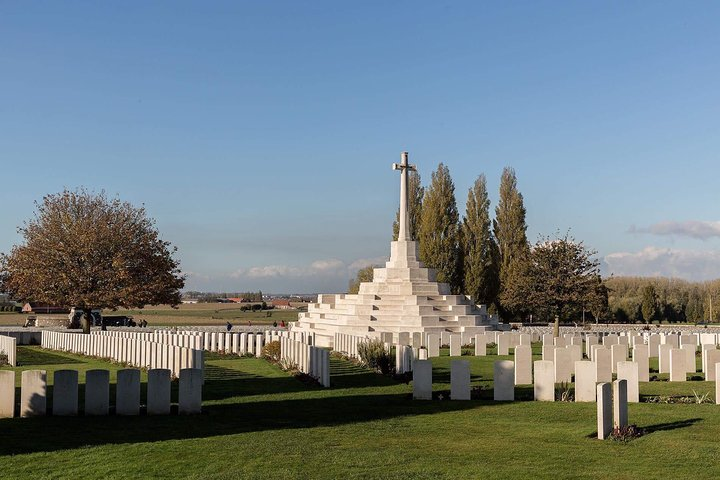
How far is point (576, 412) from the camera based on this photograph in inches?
467

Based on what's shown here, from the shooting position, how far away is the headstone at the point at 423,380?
43.6 ft

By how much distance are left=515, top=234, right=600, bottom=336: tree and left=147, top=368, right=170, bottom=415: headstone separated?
28.9 metres

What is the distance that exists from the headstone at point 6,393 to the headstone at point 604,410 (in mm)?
8219

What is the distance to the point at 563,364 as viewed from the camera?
15.8m

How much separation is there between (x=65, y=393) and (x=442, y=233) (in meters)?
45.4

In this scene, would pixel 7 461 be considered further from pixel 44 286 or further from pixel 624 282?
pixel 624 282

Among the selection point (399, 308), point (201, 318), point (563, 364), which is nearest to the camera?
point (563, 364)

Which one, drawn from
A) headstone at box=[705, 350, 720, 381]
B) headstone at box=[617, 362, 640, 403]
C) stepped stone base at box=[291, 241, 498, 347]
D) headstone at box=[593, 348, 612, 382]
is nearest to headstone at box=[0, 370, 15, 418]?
headstone at box=[617, 362, 640, 403]

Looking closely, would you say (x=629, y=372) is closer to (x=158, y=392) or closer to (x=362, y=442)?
(x=362, y=442)

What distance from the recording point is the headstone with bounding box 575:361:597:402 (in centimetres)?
1277

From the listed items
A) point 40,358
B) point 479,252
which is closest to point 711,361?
point 40,358

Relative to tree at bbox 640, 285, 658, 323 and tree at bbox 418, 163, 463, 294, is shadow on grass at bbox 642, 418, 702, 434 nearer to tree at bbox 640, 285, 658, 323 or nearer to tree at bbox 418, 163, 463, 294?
tree at bbox 418, 163, 463, 294

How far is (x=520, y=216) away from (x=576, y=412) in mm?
45623

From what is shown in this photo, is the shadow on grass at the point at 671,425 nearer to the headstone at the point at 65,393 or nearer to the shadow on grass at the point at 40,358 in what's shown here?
the headstone at the point at 65,393
